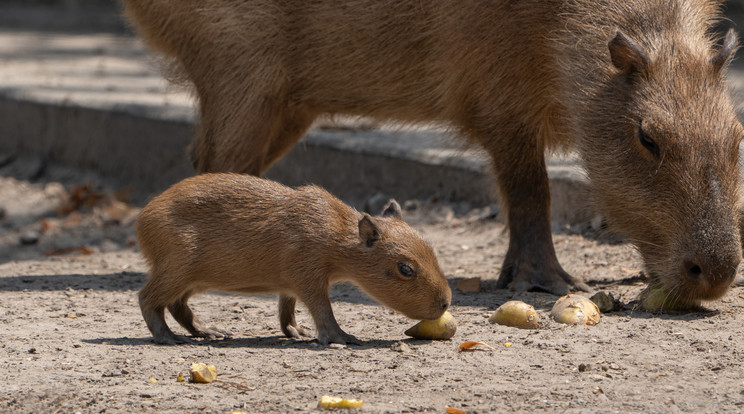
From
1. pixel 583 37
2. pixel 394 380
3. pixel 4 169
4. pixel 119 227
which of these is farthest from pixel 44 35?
pixel 394 380

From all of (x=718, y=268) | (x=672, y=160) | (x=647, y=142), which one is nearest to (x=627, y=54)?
(x=647, y=142)

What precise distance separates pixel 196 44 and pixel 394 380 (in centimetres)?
262

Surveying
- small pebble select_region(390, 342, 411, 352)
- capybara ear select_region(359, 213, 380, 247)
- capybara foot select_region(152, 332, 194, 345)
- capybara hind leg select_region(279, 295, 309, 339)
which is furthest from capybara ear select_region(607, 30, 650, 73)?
capybara foot select_region(152, 332, 194, 345)

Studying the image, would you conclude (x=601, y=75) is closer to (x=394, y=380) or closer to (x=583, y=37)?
(x=583, y=37)

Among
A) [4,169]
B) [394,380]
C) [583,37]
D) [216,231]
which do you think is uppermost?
[583,37]

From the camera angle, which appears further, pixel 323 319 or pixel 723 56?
pixel 723 56

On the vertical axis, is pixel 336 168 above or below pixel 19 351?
above

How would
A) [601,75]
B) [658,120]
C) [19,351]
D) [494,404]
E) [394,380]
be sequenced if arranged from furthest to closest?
[601,75]
[658,120]
[19,351]
[394,380]
[494,404]

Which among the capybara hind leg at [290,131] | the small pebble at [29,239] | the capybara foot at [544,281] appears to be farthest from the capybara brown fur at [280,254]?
the small pebble at [29,239]

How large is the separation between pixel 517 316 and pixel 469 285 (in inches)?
36.2

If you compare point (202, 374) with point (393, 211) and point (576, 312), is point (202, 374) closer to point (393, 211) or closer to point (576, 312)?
point (393, 211)

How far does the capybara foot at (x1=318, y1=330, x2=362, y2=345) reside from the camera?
371 centimetres

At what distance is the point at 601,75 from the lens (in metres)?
4.33

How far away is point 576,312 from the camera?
3941 mm
